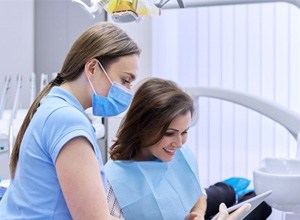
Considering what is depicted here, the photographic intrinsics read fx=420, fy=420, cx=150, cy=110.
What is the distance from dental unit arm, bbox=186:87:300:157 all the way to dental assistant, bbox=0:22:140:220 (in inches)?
40.3

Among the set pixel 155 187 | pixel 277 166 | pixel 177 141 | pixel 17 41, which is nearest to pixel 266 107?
pixel 277 166

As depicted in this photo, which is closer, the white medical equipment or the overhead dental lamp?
the overhead dental lamp

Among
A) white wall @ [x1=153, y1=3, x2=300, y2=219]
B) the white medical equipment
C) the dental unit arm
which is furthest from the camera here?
white wall @ [x1=153, y1=3, x2=300, y2=219]

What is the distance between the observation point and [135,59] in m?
1.07

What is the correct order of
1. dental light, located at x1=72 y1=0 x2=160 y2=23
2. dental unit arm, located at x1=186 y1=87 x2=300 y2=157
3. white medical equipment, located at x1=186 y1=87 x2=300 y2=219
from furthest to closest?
dental unit arm, located at x1=186 y1=87 x2=300 y2=157 < white medical equipment, located at x1=186 y1=87 x2=300 y2=219 < dental light, located at x1=72 y1=0 x2=160 y2=23

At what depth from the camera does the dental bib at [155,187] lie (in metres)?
1.43

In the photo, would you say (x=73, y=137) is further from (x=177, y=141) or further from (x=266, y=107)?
(x=266, y=107)

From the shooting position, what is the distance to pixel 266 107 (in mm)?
1965

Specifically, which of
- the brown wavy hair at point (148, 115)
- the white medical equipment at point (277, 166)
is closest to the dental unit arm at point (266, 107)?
the white medical equipment at point (277, 166)

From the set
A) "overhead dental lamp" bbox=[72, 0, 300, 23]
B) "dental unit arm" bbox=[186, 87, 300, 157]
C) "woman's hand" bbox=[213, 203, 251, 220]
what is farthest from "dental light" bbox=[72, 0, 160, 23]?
"dental unit arm" bbox=[186, 87, 300, 157]

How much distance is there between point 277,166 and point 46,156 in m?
1.43

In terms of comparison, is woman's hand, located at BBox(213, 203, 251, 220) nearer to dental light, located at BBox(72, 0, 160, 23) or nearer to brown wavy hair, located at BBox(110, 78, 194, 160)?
brown wavy hair, located at BBox(110, 78, 194, 160)

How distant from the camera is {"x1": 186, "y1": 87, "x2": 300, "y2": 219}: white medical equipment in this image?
1742 millimetres

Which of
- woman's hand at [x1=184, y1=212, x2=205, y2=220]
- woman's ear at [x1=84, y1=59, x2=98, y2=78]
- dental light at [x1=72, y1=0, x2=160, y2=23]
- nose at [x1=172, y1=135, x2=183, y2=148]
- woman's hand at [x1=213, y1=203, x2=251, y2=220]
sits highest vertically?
dental light at [x1=72, y1=0, x2=160, y2=23]
